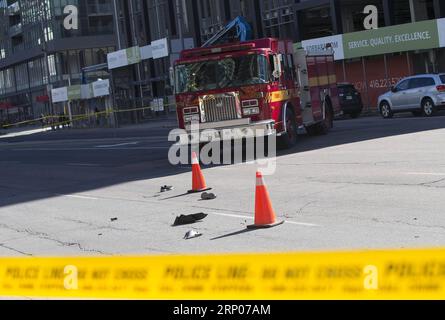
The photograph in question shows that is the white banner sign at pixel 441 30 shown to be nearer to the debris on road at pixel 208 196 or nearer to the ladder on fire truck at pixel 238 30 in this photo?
the ladder on fire truck at pixel 238 30

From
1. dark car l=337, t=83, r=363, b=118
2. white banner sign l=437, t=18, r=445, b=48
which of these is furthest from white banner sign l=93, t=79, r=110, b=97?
Answer: white banner sign l=437, t=18, r=445, b=48

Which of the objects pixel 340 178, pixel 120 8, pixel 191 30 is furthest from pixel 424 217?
pixel 120 8

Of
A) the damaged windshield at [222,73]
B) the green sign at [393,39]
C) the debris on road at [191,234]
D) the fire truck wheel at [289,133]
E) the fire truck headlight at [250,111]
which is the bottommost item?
the debris on road at [191,234]

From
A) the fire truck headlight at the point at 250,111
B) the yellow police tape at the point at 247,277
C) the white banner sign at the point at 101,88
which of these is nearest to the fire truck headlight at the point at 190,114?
the fire truck headlight at the point at 250,111

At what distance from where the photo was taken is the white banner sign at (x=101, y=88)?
56.7 metres

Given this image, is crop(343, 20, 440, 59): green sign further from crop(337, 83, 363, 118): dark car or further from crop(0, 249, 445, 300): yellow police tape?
crop(0, 249, 445, 300): yellow police tape

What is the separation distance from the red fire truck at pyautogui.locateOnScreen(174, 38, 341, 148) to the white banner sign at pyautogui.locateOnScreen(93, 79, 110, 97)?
37.2m

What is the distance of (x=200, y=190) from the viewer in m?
13.8

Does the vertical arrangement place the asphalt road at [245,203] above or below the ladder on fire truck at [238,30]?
below

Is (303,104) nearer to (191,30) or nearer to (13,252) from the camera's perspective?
(13,252)

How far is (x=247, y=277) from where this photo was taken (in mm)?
4371

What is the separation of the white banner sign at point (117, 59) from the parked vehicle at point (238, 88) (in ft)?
125

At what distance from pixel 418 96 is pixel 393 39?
23.5 ft

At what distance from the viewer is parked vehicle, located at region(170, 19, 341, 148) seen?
18.9 meters
